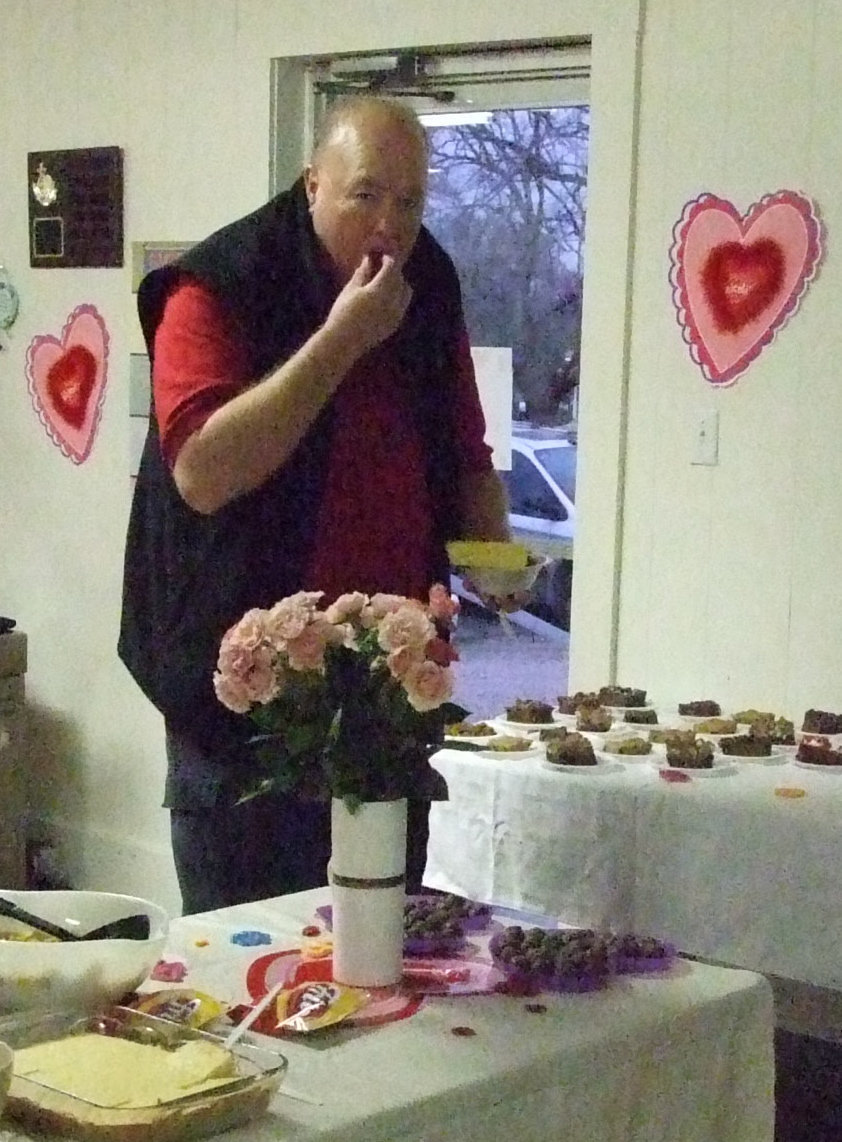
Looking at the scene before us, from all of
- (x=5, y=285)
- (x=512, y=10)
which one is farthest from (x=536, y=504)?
(x=5, y=285)

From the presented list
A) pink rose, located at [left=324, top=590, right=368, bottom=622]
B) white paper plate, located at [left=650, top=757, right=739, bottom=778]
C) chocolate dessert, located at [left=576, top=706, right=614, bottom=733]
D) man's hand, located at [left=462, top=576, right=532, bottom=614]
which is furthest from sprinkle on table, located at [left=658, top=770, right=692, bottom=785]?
pink rose, located at [left=324, top=590, right=368, bottom=622]

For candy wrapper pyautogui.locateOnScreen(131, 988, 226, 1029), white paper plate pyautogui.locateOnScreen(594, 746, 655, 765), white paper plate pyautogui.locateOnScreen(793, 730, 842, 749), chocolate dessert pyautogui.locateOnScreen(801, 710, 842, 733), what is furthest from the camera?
chocolate dessert pyautogui.locateOnScreen(801, 710, 842, 733)

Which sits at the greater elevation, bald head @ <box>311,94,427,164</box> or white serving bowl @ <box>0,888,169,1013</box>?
bald head @ <box>311,94,427,164</box>

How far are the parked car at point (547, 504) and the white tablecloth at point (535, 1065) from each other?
5.72 feet

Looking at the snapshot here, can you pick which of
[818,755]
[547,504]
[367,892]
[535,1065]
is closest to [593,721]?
[818,755]

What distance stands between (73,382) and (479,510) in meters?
2.03

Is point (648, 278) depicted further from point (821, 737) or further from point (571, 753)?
point (571, 753)

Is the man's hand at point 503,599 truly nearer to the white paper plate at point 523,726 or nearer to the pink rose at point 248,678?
the pink rose at point 248,678

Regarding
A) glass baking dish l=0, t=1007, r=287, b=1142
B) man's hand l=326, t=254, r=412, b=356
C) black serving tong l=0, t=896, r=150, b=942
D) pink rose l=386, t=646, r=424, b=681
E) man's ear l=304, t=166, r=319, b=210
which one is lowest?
glass baking dish l=0, t=1007, r=287, b=1142

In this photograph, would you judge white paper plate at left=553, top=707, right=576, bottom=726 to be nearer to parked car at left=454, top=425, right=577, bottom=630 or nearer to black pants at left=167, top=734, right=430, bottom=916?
parked car at left=454, top=425, right=577, bottom=630

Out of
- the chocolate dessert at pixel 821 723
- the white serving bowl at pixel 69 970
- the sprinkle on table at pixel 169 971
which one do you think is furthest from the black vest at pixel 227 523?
the chocolate dessert at pixel 821 723

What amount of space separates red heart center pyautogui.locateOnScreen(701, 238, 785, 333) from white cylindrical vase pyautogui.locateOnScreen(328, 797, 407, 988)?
1.71 metres

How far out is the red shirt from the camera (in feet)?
5.32

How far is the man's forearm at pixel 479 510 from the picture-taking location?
184cm
